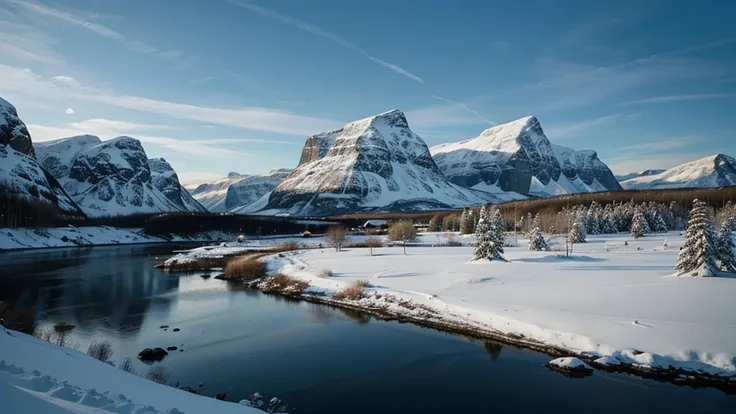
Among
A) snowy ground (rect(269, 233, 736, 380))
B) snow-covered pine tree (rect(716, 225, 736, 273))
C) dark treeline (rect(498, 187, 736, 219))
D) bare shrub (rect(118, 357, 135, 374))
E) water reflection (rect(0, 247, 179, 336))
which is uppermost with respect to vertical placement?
dark treeline (rect(498, 187, 736, 219))

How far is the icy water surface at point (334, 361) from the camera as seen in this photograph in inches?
752

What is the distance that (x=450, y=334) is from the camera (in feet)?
99.6

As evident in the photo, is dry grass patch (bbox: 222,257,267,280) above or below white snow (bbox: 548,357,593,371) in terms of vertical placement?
below

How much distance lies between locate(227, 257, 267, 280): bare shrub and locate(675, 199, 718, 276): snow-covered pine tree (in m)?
45.1

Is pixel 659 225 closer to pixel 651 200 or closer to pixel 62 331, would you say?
pixel 651 200

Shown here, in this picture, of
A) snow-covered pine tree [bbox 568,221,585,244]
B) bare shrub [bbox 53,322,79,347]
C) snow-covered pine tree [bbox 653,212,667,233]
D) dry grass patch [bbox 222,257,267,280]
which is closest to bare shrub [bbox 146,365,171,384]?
bare shrub [bbox 53,322,79,347]

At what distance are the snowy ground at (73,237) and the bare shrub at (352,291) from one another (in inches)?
3449

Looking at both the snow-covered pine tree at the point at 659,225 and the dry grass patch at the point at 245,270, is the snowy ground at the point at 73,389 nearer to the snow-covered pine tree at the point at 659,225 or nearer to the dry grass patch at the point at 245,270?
the dry grass patch at the point at 245,270

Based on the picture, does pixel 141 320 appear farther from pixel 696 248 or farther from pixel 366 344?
pixel 696 248

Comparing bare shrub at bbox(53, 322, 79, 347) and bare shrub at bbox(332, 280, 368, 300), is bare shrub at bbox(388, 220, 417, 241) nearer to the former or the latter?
bare shrub at bbox(332, 280, 368, 300)

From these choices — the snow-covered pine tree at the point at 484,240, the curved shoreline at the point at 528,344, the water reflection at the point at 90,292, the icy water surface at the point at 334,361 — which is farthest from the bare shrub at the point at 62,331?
the snow-covered pine tree at the point at 484,240

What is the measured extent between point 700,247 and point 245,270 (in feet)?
163

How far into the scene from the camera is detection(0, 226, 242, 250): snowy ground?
98.8 meters

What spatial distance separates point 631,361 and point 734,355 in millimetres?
4397
